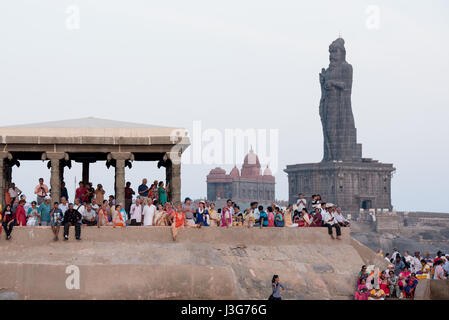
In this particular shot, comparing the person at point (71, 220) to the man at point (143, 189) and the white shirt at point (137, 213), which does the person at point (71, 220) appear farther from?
the man at point (143, 189)

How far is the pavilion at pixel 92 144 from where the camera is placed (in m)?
29.4

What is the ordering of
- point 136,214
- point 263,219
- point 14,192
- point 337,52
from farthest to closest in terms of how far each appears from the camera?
1. point 337,52
2. point 14,192
3. point 263,219
4. point 136,214

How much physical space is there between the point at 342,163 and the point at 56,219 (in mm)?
125381

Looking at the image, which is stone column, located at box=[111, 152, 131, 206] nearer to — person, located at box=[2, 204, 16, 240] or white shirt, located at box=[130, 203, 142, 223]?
white shirt, located at box=[130, 203, 142, 223]

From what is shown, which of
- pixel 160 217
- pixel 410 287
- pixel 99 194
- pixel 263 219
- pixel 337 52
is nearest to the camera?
pixel 410 287

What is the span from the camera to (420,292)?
25125 mm

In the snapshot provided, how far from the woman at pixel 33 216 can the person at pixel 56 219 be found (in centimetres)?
101

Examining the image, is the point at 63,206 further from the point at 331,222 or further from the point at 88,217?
the point at 331,222

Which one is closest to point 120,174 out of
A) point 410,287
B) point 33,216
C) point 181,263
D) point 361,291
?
point 33,216

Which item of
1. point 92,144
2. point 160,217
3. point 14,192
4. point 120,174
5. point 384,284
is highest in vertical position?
point 92,144

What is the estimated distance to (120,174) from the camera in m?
29.8

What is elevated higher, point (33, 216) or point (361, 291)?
point (33, 216)

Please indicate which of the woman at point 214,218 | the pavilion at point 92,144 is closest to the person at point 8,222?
the pavilion at point 92,144

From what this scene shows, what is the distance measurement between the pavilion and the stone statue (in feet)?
392
